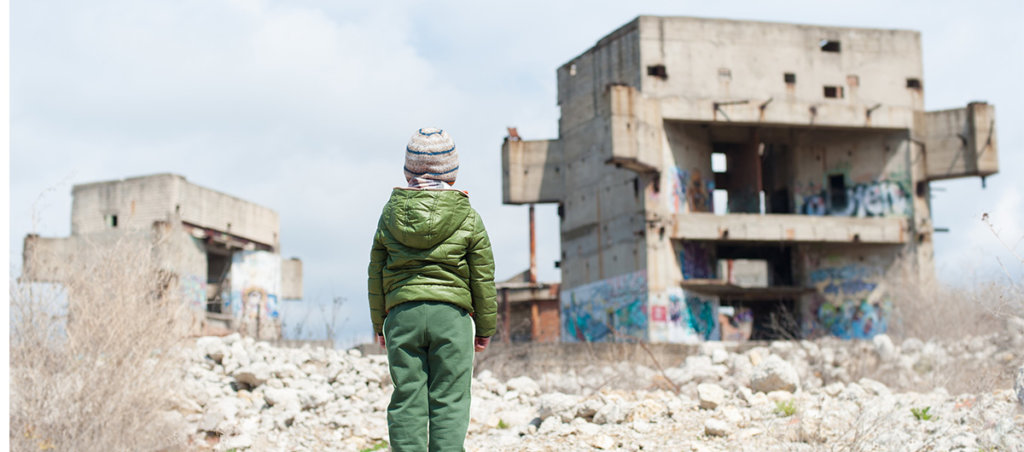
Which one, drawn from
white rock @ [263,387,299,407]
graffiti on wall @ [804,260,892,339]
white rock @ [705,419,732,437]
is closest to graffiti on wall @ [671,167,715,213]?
graffiti on wall @ [804,260,892,339]

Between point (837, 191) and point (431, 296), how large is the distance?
1219 inches

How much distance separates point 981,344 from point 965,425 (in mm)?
10730

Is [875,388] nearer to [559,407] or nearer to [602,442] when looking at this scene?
[559,407]

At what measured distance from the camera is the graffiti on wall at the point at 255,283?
132 feet

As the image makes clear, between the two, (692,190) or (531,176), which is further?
(531,176)

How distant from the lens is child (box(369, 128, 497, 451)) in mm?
5129

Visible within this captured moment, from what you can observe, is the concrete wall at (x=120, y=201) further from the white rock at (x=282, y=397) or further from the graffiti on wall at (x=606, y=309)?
the white rock at (x=282, y=397)

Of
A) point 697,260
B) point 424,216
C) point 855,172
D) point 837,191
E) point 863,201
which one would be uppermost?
point 855,172

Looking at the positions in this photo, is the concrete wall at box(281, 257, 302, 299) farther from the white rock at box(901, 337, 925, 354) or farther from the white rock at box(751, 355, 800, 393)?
the white rock at box(751, 355, 800, 393)

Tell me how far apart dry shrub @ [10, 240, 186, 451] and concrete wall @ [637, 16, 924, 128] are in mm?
22320

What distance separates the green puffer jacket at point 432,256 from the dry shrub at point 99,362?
157 inches

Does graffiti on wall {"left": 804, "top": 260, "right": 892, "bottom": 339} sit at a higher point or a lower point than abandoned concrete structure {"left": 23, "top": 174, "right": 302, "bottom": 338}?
lower

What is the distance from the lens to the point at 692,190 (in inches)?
1267

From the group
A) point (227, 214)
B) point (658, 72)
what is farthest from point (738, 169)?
point (227, 214)
